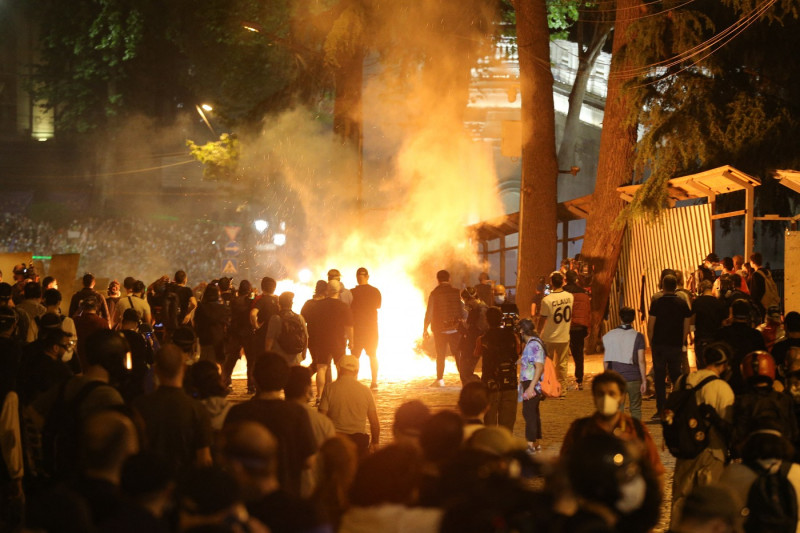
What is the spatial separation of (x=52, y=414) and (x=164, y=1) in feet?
110

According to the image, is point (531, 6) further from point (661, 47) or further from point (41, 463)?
point (41, 463)

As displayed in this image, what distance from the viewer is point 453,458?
3.67 meters

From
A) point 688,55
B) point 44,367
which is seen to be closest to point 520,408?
point 44,367

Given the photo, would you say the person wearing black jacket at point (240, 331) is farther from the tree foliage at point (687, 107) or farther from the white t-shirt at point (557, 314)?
the tree foliage at point (687, 107)

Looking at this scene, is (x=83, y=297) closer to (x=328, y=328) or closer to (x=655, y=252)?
(x=328, y=328)

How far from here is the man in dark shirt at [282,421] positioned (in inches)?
194

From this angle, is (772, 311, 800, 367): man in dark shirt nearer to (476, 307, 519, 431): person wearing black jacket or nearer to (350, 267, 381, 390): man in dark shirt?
(476, 307, 519, 431): person wearing black jacket

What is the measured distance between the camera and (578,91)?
3400 cm

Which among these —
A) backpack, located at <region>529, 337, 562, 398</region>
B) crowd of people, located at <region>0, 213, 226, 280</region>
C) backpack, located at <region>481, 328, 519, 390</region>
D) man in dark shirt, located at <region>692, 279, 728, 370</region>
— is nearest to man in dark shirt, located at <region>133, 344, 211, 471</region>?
backpack, located at <region>481, 328, 519, 390</region>

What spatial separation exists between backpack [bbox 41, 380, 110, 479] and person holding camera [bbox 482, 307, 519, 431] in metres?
4.19

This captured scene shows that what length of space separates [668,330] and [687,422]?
17.0 feet

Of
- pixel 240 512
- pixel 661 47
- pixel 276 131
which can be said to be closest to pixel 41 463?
pixel 240 512

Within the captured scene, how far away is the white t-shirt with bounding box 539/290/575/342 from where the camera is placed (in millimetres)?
12430

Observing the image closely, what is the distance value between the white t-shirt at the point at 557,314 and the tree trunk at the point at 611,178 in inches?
253
